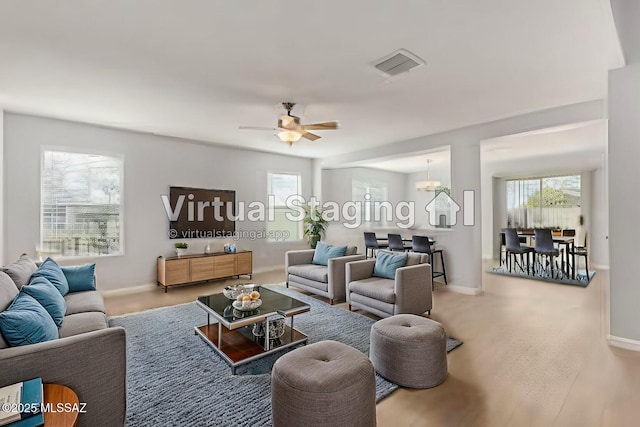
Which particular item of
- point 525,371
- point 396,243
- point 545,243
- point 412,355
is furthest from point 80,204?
point 545,243

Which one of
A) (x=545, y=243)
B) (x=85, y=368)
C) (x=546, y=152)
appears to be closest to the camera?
(x=85, y=368)

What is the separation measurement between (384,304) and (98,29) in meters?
3.65

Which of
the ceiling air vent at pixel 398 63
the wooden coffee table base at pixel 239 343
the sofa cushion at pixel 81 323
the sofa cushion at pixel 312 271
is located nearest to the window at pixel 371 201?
the sofa cushion at pixel 312 271

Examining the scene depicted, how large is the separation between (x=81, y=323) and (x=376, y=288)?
2.86 meters

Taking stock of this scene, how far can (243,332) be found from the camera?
10.1ft

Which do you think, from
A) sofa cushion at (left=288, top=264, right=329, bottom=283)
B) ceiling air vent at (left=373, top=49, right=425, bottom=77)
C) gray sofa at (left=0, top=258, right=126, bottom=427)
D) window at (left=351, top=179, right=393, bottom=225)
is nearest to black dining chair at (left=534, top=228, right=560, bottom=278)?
window at (left=351, top=179, right=393, bottom=225)

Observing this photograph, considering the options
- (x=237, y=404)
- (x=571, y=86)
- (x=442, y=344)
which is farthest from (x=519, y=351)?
(x=571, y=86)

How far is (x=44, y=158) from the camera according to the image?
14.7 feet

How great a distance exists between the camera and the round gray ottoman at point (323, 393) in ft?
5.52

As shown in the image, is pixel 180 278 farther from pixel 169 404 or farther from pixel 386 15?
pixel 386 15

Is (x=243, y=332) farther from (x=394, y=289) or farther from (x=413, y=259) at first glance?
(x=413, y=259)

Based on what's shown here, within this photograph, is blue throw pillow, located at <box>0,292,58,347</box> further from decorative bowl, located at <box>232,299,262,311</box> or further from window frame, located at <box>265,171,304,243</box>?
window frame, located at <box>265,171,304,243</box>

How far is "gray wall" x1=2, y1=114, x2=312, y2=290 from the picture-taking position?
4246 mm

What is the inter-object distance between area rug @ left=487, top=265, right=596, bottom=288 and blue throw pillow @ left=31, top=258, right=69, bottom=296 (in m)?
7.07
